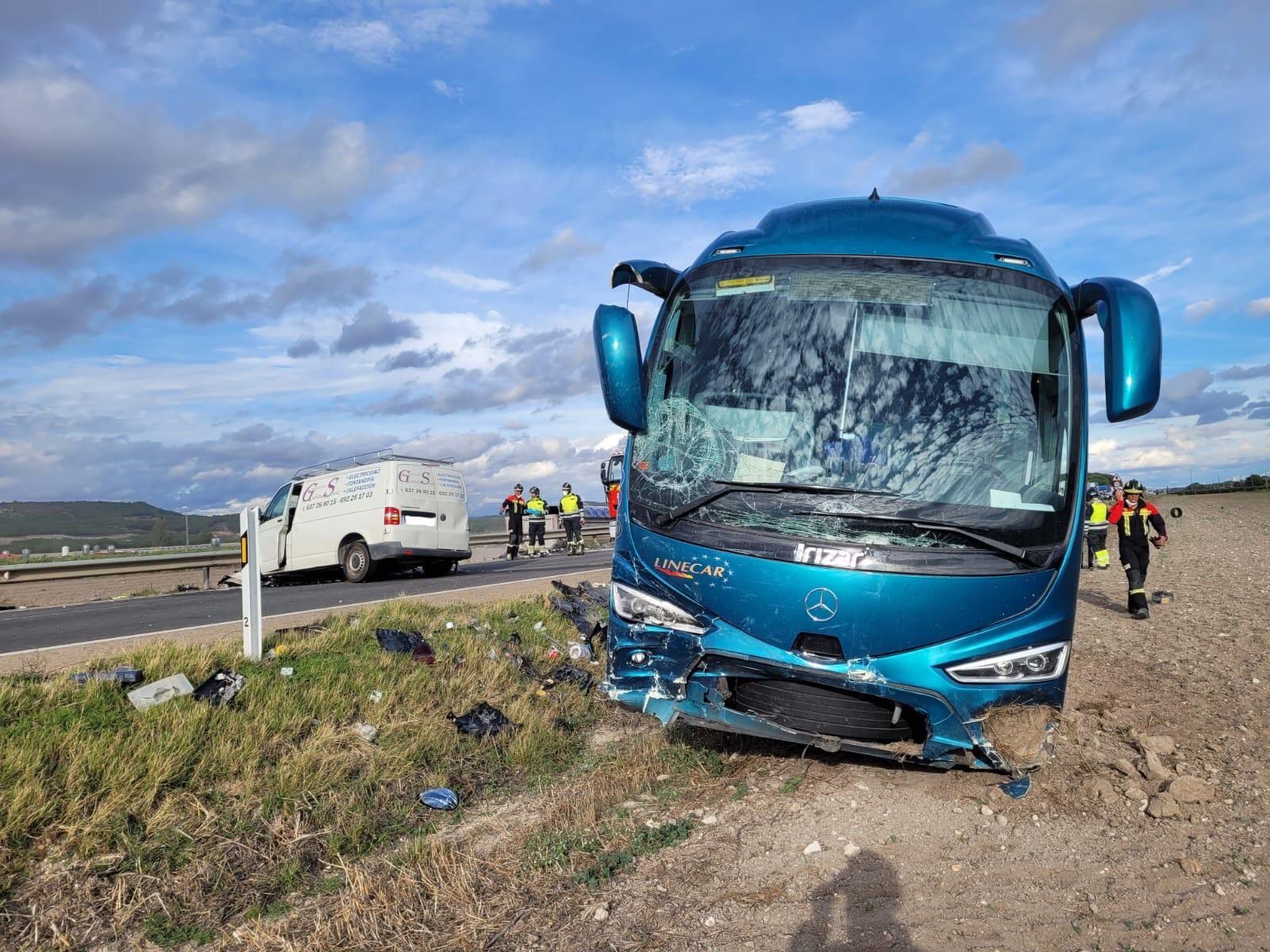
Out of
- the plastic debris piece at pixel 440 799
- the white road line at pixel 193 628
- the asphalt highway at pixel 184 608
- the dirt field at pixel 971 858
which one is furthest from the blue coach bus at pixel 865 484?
the asphalt highway at pixel 184 608

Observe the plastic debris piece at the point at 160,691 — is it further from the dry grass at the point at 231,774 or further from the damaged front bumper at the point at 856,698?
the damaged front bumper at the point at 856,698

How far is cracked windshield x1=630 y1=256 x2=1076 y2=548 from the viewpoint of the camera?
4.45 metres

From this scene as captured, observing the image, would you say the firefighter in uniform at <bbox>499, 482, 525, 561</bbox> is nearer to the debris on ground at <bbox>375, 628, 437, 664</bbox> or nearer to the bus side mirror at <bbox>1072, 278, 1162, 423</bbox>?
the debris on ground at <bbox>375, 628, 437, 664</bbox>

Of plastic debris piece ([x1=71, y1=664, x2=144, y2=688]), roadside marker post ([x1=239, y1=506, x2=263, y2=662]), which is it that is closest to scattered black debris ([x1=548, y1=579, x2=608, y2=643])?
roadside marker post ([x1=239, y1=506, x2=263, y2=662])

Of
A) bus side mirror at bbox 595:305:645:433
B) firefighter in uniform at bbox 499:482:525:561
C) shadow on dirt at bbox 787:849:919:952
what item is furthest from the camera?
firefighter in uniform at bbox 499:482:525:561

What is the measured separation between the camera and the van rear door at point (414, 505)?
16.4 m

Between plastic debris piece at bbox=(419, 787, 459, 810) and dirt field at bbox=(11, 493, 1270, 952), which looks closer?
dirt field at bbox=(11, 493, 1270, 952)

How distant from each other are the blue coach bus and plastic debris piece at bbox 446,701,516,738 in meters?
1.79

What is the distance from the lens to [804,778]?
17.4 ft

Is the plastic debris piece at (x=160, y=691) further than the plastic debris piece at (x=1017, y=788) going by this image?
Yes

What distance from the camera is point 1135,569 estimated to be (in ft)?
39.9

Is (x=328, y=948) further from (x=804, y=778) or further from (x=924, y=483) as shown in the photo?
(x=924, y=483)

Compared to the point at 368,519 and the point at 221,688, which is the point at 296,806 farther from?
the point at 368,519

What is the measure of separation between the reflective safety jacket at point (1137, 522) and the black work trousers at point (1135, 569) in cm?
8
